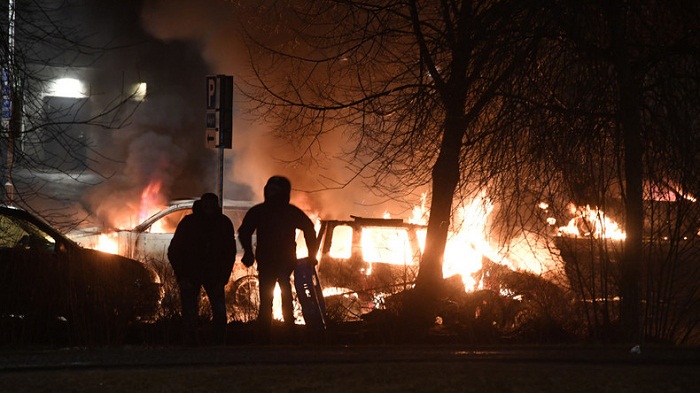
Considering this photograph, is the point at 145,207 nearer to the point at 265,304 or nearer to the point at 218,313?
the point at 218,313

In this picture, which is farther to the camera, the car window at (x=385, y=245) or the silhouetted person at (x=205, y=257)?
the car window at (x=385, y=245)

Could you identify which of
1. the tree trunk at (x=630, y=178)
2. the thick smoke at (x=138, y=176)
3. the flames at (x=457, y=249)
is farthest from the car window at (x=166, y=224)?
the thick smoke at (x=138, y=176)

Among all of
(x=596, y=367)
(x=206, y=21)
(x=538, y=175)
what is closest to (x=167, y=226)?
(x=538, y=175)

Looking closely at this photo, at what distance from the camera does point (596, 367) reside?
22.4ft

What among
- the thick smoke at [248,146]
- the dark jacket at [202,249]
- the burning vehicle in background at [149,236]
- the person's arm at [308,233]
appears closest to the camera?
the dark jacket at [202,249]

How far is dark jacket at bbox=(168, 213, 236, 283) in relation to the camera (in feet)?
31.9

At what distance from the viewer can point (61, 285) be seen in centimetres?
981

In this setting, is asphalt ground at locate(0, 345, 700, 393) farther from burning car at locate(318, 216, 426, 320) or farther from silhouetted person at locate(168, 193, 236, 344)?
burning car at locate(318, 216, 426, 320)

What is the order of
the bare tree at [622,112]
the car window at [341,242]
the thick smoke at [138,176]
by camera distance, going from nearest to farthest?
the bare tree at [622,112] < the car window at [341,242] < the thick smoke at [138,176]

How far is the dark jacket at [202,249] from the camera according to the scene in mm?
9727

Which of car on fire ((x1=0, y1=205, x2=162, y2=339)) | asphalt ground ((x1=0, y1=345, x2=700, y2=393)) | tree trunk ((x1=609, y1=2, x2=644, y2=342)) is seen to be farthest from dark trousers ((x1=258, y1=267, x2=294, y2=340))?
tree trunk ((x1=609, y1=2, x2=644, y2=342))

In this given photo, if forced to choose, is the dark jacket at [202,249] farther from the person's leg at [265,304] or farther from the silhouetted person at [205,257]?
the person's leg at [265,304]

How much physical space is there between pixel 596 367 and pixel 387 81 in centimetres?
463

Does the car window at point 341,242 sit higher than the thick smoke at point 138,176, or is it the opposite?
the thick smoke at point 138,176
